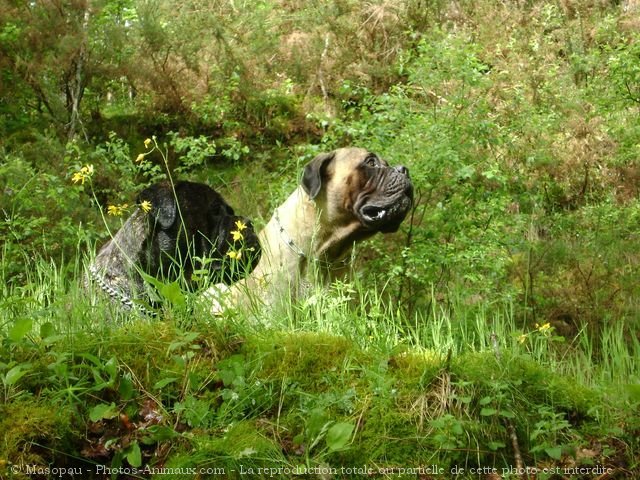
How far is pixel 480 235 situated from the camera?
6645mm

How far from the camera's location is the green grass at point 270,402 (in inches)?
104

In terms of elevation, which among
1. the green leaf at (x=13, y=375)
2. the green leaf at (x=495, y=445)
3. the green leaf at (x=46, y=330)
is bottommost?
the green leaf at (x=495, y=445)

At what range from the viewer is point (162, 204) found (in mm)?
4008

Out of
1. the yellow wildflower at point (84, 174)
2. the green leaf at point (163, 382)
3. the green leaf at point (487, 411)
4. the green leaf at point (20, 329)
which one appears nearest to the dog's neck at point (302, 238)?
the yellow wildflower at point (84, 174)

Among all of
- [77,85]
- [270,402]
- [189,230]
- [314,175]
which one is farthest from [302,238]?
[77,85]

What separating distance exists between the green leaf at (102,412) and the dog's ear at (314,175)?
7.66ft

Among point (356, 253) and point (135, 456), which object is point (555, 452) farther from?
point (356, 253)

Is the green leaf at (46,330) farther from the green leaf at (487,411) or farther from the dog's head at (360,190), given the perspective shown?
the dog's head at (360,190)

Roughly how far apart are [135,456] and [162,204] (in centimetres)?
168

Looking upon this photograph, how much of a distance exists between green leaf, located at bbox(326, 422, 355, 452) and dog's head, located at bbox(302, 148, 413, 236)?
7.62 ft

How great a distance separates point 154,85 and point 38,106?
181 cm

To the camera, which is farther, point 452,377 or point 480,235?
point 480,235

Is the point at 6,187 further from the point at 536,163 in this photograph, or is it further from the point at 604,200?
the point at 604,200

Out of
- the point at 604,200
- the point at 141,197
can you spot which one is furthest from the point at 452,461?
the point at 604,200
